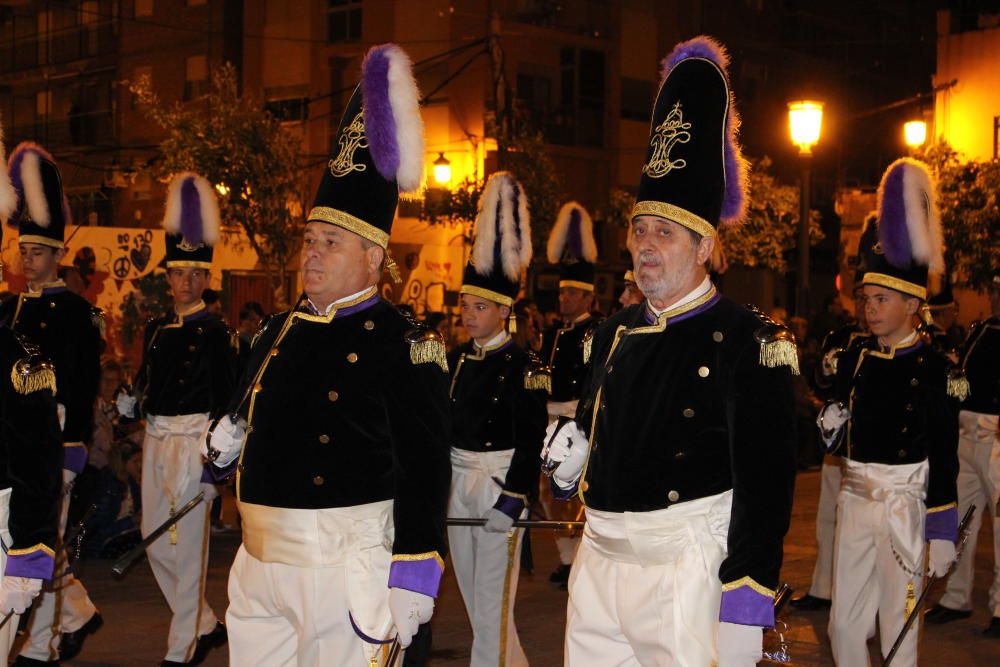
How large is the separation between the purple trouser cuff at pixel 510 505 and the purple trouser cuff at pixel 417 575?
A: 2590mm

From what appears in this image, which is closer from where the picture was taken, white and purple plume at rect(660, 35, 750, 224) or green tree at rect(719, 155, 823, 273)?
white and purple plume at rect(660, 35, 750, 224)

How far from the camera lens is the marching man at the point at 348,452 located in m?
4.82

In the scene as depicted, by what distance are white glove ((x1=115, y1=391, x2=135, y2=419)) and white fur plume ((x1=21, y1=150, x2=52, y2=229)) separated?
4.23ft

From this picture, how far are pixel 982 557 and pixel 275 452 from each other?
9643mm

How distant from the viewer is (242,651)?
4898mm

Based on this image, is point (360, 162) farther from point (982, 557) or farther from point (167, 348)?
point (982, 557)

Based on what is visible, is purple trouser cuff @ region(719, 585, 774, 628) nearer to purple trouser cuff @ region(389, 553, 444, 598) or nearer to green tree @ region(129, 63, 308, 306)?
purple trouser cuff @ region(389, 553, 444, 598)

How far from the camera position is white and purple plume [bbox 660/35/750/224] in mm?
4961

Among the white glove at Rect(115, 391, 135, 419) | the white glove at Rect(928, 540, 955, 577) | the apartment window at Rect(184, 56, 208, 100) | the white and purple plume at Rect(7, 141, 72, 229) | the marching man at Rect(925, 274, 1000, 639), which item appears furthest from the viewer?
the apartment window at Rect(184, 56, 208, 100)

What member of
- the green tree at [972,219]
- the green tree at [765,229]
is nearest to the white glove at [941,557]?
the green tree at [972,219]

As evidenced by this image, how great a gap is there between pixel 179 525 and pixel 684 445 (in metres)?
4.94

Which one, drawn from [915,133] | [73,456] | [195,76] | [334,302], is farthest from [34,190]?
[195,76]

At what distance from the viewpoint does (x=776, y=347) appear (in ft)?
14.6

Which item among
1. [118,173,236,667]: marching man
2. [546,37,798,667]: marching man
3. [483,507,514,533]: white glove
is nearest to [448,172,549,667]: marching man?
[483,507,514,533]: white glove
